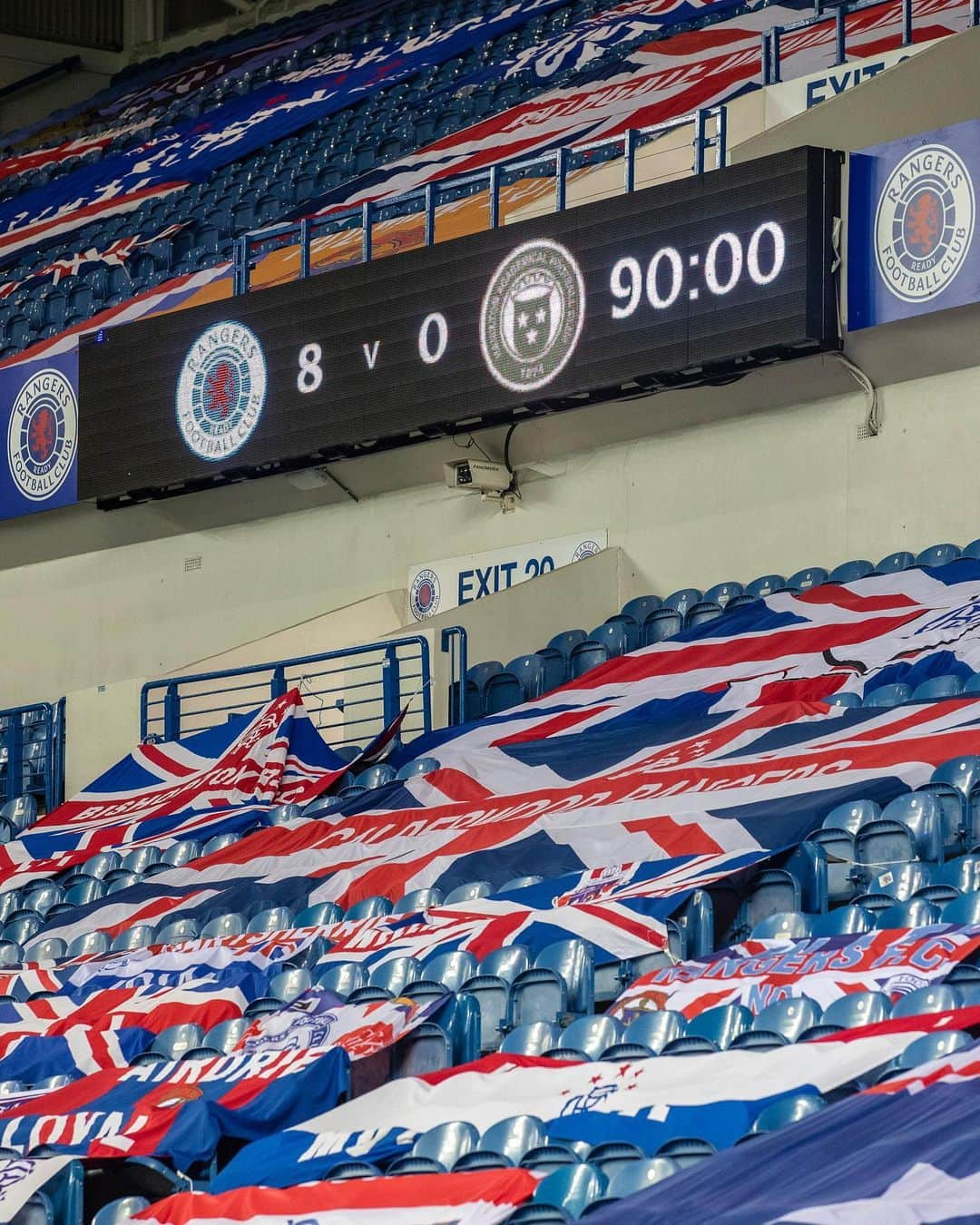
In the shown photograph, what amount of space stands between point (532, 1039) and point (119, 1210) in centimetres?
121

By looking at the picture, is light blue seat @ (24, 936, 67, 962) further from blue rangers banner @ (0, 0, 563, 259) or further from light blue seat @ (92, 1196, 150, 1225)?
blue rangers banner @ (0, 0, 563, 259)

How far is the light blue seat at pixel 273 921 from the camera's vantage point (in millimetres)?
8273

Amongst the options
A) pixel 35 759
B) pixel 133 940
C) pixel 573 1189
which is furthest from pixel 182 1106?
pixel 35 759

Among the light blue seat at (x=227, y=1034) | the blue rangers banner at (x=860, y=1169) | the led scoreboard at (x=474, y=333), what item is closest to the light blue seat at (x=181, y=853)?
the led scoreboard at (x=474, y=333)

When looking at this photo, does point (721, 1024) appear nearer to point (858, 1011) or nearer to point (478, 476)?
point (858, 1011)

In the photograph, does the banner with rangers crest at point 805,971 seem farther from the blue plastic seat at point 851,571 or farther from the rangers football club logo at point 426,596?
the rangers football club logo at point 426,596

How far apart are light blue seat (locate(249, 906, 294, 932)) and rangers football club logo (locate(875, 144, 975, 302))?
4.09 metres

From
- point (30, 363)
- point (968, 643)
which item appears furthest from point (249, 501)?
point (968, 643)

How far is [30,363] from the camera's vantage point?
1330 centimetres

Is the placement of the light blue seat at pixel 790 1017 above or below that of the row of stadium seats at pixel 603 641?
below

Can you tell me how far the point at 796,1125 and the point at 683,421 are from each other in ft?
24.2

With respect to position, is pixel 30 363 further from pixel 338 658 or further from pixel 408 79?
pixel 408 79

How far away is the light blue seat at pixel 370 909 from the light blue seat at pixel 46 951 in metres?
1.37

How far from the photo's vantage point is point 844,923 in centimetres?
618
